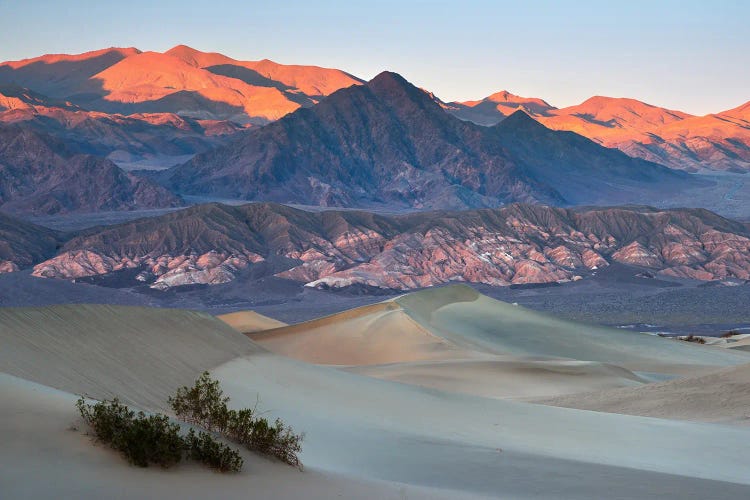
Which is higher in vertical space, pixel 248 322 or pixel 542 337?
pixel 542 337

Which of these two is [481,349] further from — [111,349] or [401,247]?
[401,247]

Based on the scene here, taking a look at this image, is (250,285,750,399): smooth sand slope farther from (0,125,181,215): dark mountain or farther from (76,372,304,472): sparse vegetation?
(0,125,181,215): dark mountain

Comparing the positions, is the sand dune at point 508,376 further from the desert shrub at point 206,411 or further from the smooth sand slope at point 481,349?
the desert shrub at point 206,411

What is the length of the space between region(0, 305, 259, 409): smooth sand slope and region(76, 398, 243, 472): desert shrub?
393cm

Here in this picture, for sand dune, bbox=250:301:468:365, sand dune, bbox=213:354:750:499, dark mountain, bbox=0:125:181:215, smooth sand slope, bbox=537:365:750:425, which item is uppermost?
dark mountain, bbox=0:125:181:215

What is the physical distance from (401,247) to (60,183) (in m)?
83.4

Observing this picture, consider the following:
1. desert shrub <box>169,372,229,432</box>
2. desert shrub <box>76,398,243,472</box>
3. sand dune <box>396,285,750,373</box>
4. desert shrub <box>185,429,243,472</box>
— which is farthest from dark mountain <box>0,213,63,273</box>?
desert shrub <box>185,429,243,472</box>

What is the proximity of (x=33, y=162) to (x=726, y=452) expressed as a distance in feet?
610

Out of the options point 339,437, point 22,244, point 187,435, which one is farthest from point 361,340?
point 22,244

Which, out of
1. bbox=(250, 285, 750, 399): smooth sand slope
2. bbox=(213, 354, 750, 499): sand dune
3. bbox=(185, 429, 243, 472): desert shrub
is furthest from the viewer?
bbox=(250, 285, 750, 399): smooth sand slope

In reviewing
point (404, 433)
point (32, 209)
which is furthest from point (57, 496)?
point (32, 209)

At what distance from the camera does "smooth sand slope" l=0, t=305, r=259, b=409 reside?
50.1 feet

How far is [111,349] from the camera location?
734 inches

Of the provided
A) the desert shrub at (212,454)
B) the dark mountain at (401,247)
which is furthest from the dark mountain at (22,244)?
the desert shrub at (212,454)
